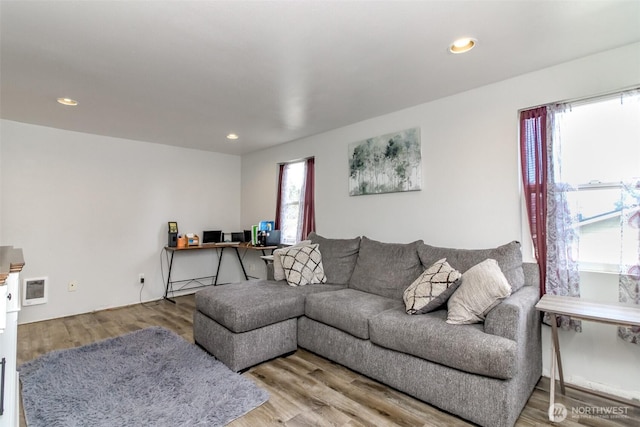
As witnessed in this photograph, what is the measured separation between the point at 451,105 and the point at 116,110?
3174 millimetres

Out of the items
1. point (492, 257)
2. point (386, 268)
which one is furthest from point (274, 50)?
point (492, 257)

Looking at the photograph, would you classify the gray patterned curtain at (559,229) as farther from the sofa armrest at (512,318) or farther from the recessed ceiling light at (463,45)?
the recessed ceiling light at (463,45)

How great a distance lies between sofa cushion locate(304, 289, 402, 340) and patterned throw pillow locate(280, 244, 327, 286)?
1.17ft

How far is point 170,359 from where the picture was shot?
100 inches

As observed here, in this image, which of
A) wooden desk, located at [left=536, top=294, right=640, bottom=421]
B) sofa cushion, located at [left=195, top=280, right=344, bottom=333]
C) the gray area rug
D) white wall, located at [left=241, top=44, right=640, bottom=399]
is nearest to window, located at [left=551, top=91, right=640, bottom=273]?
white wall, located at [left=241, top=44, right=640, bottom=399]

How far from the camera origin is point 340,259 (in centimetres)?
322

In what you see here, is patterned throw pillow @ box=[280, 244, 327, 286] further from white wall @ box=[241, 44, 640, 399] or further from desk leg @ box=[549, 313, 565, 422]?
desk leg @ box=[549, 313, 565, 422]

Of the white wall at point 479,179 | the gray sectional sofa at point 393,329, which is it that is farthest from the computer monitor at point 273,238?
the gray sectional sofa at point 393,329

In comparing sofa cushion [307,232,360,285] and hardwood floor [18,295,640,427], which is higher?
sofa cushion [307,232,360,285]

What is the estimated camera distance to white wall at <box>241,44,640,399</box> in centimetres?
206

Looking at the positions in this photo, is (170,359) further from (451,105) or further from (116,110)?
(451,105)

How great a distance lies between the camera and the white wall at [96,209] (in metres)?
3.45

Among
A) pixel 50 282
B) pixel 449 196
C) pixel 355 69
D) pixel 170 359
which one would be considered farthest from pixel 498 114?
pixel 50 282

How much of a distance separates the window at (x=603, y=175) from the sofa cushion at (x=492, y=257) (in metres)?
0.41
